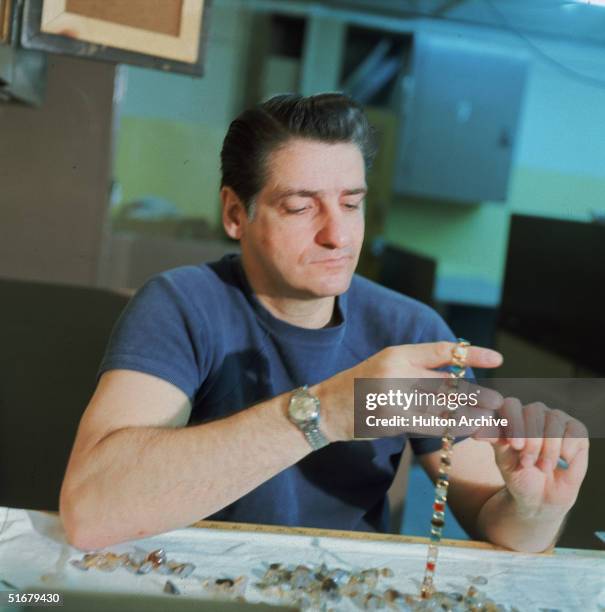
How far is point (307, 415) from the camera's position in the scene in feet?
1.60

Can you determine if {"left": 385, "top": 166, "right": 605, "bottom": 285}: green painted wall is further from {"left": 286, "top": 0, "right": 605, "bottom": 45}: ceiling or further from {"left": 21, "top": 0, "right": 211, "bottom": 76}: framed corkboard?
{"left": 21, "top": 0, "right": 211, "bottom": 76}: framed corkboard

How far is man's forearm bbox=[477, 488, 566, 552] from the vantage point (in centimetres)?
55

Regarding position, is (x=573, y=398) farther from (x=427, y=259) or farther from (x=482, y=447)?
(x=427, y=259)

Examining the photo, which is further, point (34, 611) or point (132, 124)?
point (132, 124)

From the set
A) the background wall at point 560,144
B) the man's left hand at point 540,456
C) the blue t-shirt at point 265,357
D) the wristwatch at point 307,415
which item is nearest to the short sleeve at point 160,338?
the blue t-shirt at point 265,357

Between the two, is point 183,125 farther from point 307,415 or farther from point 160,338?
point 307,415

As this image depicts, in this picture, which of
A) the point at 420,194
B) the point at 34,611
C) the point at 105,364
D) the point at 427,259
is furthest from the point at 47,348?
the point at 420,194

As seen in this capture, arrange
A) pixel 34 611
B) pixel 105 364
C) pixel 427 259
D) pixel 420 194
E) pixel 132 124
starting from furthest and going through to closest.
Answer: pixel 420 194
pixel 427 259
pixel 132 124
pixel 105 364
pixel 34 611

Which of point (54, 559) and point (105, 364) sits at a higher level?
point (105, 364)

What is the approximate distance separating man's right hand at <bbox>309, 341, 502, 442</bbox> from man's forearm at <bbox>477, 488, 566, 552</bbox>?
15 cm

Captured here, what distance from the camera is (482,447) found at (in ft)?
1.95

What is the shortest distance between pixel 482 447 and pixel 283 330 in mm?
182

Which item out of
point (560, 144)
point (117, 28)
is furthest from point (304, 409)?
point (560, 144)

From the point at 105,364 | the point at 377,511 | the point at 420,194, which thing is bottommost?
the point at 377,511
